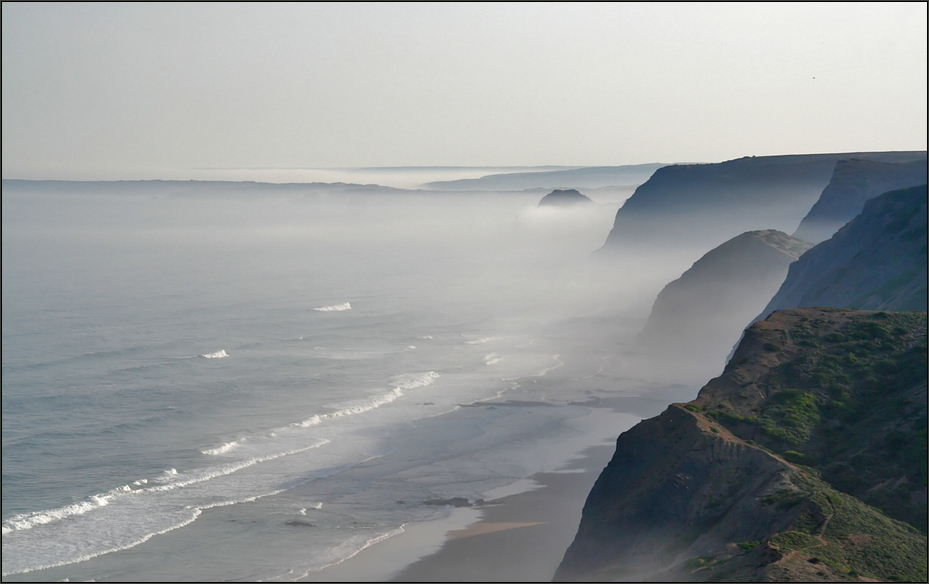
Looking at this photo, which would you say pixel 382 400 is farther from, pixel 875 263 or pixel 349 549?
pixel 875 263

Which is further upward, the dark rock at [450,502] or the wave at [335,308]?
the dark rock at [450,502]

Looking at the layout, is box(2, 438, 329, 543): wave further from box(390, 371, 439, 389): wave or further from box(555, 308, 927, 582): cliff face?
box(555, 308, 927, 582): cliff face

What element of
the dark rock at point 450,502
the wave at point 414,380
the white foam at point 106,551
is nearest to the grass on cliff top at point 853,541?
the dark rock at point 450,502

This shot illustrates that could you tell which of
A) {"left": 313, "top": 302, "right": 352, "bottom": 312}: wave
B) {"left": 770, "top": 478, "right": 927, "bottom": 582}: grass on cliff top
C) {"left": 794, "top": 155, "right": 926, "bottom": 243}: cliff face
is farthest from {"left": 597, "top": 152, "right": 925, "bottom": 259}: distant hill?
{"left": 770, "top": 478, "right": 927, "bottom": 582}: grass on cliff top

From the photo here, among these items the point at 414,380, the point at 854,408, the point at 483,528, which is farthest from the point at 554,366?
the point at 854,408

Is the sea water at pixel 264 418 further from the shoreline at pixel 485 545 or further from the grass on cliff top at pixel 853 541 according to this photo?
the grass on cliff top at pixel 853 541

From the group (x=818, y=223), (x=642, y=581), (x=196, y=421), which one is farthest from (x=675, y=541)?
(x=818, y=223)

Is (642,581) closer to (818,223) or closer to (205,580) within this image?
(205,580)
